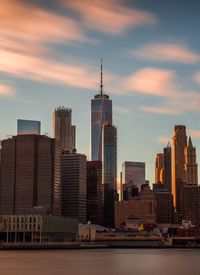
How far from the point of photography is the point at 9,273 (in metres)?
134

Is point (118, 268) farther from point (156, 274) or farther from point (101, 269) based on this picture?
point (156, 274)

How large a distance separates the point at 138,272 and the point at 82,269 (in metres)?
14.2

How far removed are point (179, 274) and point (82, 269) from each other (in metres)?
24.5

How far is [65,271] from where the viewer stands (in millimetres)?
140000

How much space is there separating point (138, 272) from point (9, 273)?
90.4ft

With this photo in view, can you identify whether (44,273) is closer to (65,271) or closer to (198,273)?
(65,271)

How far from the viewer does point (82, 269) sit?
5827 inches

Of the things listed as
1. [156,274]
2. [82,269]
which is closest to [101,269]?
[82,269]

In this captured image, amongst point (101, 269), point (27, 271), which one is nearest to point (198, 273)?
point (101, 269)

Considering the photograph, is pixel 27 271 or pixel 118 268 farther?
pixel 118 268

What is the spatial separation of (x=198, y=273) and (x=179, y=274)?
167 inches

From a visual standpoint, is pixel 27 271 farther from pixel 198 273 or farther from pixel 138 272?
pixel 198 273

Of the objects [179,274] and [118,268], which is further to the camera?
[118,268]

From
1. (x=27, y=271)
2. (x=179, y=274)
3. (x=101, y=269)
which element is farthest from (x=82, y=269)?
(x=179, y=274)
